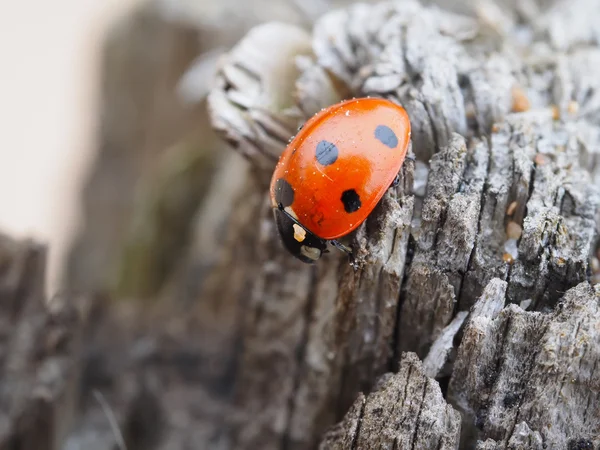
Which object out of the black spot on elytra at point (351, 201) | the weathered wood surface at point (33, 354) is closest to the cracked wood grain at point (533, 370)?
the black spot on elytra at point (351, 201)

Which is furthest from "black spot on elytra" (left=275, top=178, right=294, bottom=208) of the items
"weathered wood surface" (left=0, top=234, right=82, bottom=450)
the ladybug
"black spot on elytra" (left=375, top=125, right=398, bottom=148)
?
"weathered wood surface" (left=0, top=234, right=82, bottom=450)

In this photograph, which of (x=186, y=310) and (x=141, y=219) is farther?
(x=141, y=219)

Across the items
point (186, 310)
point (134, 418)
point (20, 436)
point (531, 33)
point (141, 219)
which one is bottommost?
point (20, 436)

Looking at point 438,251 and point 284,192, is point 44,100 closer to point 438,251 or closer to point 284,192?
point 284,192

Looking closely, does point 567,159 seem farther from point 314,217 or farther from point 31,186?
point 31,186

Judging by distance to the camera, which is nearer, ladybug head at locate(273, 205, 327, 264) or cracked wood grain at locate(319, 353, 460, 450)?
cracked wood grain at locate(319, 353, 460, 450)

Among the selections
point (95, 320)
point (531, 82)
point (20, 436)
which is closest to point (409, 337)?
point (531, 82)

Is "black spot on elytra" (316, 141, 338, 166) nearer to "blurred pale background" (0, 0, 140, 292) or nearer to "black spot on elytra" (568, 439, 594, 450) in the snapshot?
"black spot on elytra" (568, 439, 594, 450)

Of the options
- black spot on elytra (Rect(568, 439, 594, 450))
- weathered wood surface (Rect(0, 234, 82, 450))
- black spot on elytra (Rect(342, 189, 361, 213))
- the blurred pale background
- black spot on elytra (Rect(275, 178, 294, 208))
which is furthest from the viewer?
the blurred pale background
